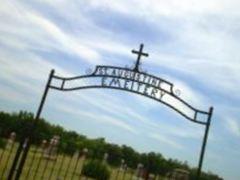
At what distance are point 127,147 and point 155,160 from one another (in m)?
4.80

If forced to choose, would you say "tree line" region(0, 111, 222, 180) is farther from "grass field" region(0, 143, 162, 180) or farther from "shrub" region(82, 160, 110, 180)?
"shrub" region(82, 160, 110, 180)

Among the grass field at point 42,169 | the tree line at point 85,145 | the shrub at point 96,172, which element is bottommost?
the grass field at point 42,169

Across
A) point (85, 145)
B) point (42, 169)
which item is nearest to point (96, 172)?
point (42, 169)

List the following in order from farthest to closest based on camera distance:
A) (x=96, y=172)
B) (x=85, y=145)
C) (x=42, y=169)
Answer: (x=85, y=145)
(x=42, y=169)
(x=96, y=172)

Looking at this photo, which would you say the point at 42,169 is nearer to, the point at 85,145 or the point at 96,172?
the point at 96,172

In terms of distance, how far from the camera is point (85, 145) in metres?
23.8

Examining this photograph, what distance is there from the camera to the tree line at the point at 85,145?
2166cm

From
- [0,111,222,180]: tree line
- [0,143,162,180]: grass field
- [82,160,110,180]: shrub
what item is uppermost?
[0,111,222,180]: tree line

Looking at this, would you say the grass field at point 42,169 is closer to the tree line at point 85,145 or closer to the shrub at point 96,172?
the shrub at point 96,172

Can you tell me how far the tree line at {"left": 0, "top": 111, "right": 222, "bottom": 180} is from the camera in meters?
21.7

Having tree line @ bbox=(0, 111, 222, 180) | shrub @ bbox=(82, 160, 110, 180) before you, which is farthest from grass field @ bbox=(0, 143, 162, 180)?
tree line @ bbox=(0, 111, 222, 180)

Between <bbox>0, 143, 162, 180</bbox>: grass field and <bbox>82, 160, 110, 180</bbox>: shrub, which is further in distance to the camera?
<bbox>82, 160, 110, 180</bbox>: shrub

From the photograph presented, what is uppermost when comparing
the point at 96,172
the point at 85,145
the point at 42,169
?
the point at 85,145

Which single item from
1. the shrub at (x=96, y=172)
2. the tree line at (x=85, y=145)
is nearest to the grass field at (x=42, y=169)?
the shrub at (x=96, y=172)
